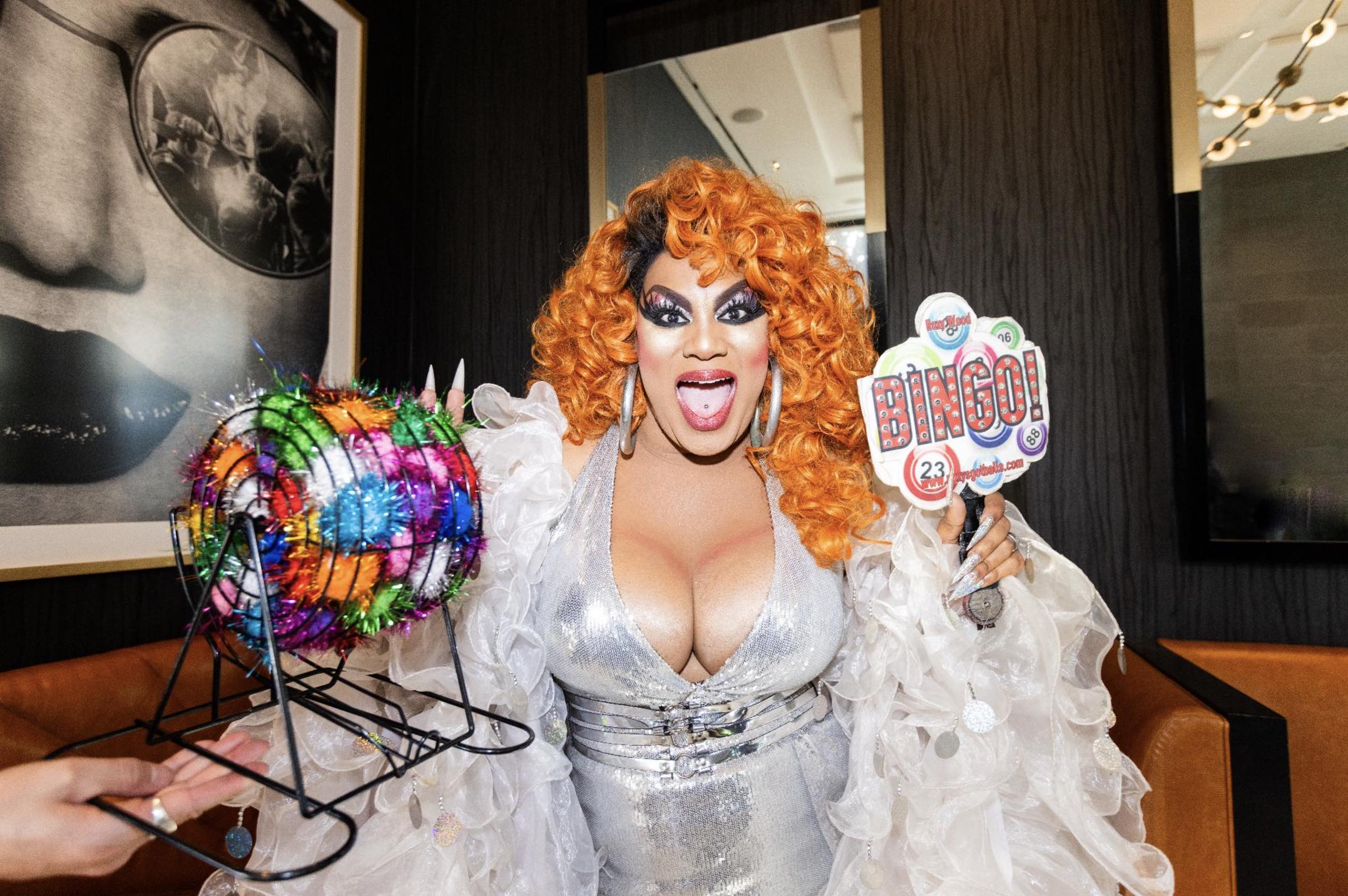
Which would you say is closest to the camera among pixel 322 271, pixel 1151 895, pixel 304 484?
pixel 304 484

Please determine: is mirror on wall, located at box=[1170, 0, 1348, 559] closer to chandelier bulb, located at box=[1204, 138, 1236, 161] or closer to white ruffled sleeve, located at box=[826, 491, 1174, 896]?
chandelier bulb, located at box=[1204, 138, 1236, 161]

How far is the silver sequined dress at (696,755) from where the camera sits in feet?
4.23

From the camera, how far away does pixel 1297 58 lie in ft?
6.00

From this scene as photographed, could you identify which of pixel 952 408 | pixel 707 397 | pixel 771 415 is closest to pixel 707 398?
pixel 707 397

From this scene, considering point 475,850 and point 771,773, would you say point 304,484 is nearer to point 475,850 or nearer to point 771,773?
point 475,850

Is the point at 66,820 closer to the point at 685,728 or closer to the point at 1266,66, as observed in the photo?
the point at 685,728

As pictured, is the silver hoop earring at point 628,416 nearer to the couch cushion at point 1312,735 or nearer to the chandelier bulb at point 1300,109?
the couch cushion at point 1312,735

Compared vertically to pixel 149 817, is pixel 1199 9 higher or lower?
higher

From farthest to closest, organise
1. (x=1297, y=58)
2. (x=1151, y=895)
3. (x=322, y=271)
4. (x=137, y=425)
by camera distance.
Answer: (x=322, y=271) → (x=1297, y=58) → (x=137, y=425) → (x=1151, y=895)

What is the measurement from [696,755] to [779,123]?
6.12 feet

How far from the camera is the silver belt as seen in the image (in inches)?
51.4

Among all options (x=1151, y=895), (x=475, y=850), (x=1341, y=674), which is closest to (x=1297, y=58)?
(x=1341, y=674)

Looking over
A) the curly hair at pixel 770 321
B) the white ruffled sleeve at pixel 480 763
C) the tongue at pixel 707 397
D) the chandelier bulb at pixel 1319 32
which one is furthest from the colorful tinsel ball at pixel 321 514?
the chandelier bulb at pixel 1319 32

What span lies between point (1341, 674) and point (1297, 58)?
1.47 m
